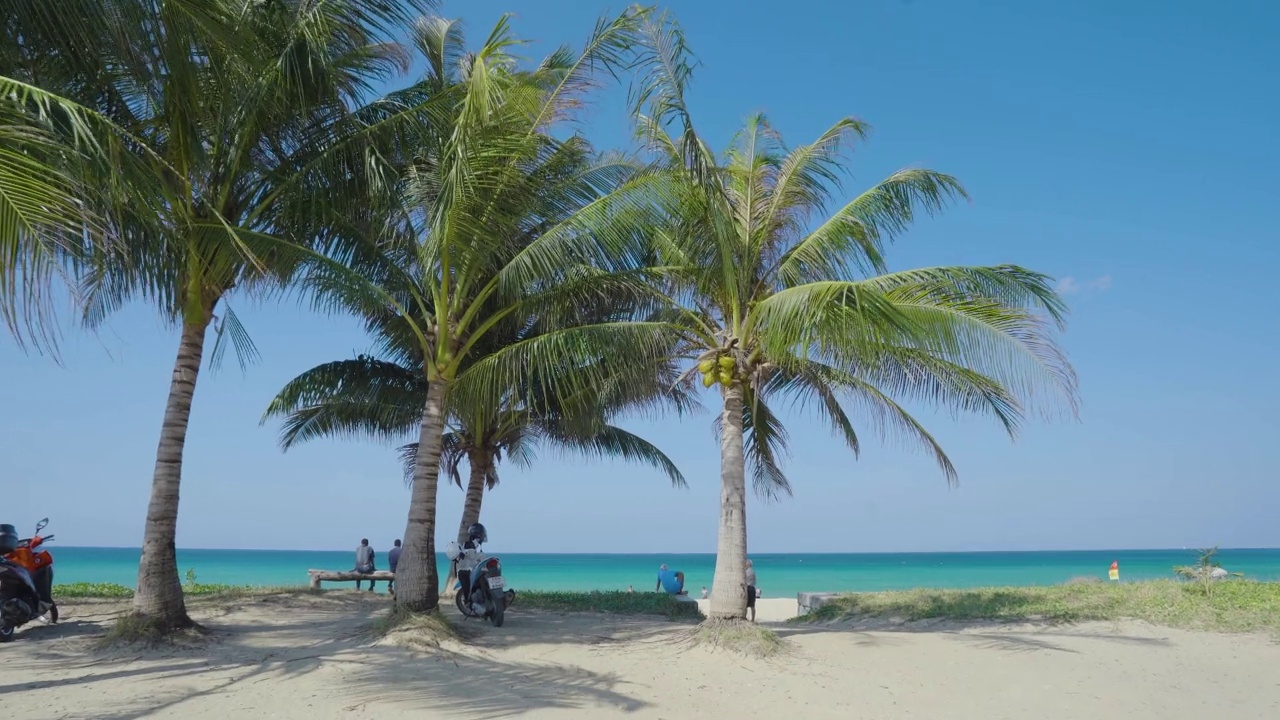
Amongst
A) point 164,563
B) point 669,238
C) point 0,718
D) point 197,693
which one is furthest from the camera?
point 669,238

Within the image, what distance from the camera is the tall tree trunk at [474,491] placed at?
1440cm

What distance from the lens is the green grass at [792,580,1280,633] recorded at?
10125mm

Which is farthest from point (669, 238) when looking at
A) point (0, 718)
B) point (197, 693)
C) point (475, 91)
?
point (0, 718)

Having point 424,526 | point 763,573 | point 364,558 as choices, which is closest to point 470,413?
point 424,526

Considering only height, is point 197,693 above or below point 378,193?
below

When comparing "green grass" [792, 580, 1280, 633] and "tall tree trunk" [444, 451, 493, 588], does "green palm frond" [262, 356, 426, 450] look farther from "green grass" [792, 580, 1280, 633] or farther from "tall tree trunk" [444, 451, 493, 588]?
"green grass" [792, 580, 1280, 633]

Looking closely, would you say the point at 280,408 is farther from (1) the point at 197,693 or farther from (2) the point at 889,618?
(2) the point at 889,618

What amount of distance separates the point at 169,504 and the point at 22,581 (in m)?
1.43

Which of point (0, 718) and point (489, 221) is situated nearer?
point (0, 718)

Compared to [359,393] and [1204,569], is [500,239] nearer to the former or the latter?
[359,393]

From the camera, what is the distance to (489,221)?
32.0 feet

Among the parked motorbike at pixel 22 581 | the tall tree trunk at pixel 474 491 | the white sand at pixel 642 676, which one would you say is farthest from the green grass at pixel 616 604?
the parked motorbike at pixel 22 581

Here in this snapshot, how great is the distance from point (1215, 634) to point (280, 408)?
1301 centimetres

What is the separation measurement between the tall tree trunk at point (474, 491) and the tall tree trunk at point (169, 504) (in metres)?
5.73
